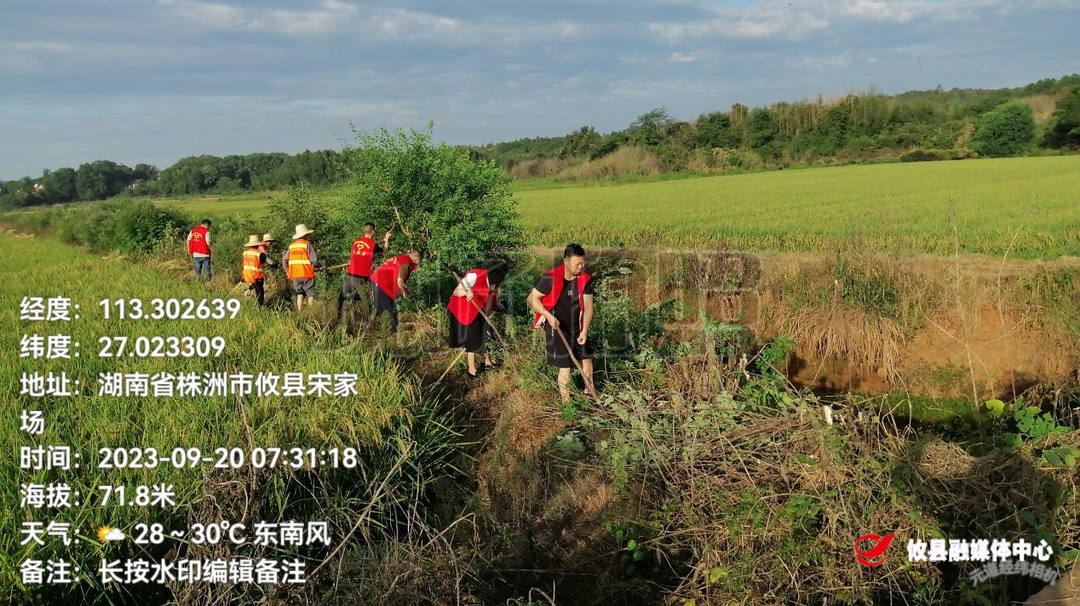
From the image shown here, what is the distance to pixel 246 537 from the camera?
339 cm

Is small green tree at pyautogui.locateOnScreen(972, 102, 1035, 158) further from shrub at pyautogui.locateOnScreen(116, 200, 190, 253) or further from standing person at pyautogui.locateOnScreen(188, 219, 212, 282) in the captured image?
standing person at pyautogui.locateOnScreen(188, 219, 212, 282)

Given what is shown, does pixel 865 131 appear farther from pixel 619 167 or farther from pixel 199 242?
pixel 199 242

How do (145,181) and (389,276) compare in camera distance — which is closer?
(389,276)

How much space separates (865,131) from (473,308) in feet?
148

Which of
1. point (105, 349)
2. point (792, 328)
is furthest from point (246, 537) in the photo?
point (792, 328)

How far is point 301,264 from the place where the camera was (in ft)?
31.8

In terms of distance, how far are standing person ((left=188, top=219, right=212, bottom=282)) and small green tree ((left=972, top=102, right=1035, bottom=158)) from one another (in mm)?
42983

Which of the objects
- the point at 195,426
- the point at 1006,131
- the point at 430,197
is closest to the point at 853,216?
the point at 430,197

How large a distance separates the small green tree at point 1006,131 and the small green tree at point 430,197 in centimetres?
4134

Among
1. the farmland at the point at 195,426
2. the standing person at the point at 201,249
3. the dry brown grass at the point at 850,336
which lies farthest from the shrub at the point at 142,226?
the dry brown grass at the point at 850,336

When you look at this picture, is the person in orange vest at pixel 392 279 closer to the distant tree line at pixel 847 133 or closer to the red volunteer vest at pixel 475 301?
the red volunteer vest at pixel 475 301

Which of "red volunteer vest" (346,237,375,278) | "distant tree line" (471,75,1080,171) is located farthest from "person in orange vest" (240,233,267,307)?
"distant tree line" (471,75,1080,171)

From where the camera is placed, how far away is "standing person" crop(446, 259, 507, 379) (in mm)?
6820

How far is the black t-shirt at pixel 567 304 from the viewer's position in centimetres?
604
